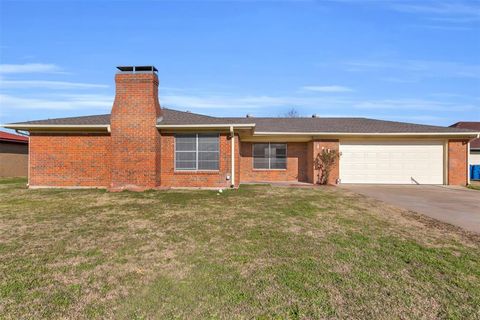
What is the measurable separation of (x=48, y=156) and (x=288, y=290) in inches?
523

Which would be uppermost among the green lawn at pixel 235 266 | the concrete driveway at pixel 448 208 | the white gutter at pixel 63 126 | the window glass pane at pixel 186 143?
the white gutter at pixel 63 126

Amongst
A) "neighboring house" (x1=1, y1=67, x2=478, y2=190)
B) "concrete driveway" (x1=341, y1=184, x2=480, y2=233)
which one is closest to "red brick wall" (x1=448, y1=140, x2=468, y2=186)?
"concrete driveway" (x1=341, y1=184, x2=480, y2=233)

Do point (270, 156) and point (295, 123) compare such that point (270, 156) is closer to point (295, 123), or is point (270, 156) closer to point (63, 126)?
point (295, 123)

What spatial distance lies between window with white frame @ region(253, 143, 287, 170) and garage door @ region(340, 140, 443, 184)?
333 centimetres

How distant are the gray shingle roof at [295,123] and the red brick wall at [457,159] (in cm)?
79

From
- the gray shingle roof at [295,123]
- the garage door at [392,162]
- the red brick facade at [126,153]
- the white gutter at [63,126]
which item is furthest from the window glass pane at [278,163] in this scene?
the white gutter at [63,126]

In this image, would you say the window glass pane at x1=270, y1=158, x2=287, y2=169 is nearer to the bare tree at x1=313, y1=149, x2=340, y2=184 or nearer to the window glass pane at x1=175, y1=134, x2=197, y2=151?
the bare tree at x1=313, y1=149, x2=340, y2=184

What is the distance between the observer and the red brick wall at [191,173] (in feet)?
42.4

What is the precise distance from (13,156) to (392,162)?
24.7 meters

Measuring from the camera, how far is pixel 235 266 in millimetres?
4160

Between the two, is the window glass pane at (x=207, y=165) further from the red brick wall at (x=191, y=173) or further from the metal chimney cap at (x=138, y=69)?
the metal chimney cap at (x=138, y=69)

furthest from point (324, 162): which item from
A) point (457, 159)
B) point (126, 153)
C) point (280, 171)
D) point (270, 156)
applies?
point (126, 153)

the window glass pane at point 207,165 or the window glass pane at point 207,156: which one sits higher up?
the window glass pane at point 207,156

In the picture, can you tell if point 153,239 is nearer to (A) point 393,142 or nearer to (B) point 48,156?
(B) point 48,156
